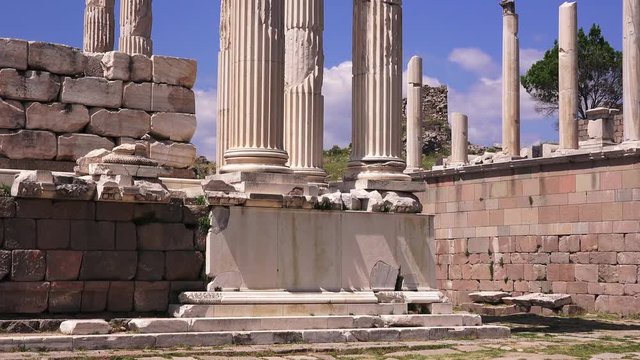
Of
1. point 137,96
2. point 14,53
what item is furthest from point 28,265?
point 137,96

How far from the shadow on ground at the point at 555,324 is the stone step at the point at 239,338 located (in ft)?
8.43

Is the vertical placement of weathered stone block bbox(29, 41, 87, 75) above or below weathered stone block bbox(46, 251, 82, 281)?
above

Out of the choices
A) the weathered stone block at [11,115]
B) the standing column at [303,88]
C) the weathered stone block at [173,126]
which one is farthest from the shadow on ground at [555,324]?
the weathered stone block at [11,115]

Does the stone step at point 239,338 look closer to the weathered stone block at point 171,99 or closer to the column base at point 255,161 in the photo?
the column base at point 255,161

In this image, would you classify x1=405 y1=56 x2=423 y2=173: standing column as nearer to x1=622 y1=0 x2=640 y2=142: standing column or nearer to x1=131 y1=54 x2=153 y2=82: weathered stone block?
x1=622 y1=0 x2=640 y2=142: standing column

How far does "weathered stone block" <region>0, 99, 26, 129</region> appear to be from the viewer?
15547mm

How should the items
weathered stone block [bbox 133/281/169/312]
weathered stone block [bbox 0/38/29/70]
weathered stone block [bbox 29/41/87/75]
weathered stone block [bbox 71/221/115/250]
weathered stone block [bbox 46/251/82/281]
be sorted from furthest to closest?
1. weathered stone block [bbox 29/41/87/75]
2. weathered stone block [bbox 0/38/29/70]
3. weathered stone block [bbox 133/281/169/312]
4. weathered stone block [bbox 71/221/115/250]
5. weathered stone block [bbox 46/251/82/281]

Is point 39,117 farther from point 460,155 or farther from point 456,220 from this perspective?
point 460,155

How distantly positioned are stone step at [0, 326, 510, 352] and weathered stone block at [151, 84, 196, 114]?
435 centimetres

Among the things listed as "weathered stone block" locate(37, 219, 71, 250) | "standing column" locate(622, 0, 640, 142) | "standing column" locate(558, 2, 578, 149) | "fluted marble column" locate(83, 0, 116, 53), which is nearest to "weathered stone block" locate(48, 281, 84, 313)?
"weathered stone block" locate(37, 219, 71, 250)

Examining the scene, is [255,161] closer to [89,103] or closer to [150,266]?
[150,266]

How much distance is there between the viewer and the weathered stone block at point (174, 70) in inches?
663

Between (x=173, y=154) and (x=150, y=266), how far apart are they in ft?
8.24

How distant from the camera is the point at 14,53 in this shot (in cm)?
1575
